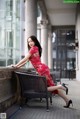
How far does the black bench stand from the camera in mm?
7379

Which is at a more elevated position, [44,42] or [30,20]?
[30,20]

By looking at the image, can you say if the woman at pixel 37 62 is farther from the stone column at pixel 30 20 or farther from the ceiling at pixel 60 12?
the ceiling at pixel 60 12

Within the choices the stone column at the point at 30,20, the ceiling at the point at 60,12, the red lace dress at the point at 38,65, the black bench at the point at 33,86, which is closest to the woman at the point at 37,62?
the red lace dress at the point at 38,65

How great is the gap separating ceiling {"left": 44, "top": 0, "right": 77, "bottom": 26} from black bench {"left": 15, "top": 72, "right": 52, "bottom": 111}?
19645 mm

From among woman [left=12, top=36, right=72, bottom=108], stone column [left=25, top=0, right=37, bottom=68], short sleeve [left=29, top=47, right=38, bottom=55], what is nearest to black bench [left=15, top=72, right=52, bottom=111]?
woman [left=12, top=36, right=72, bottom=108]

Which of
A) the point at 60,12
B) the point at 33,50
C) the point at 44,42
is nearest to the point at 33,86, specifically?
the point at 33,50

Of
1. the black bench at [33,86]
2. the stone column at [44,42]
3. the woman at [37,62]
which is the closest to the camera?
the black bench at [33,86]

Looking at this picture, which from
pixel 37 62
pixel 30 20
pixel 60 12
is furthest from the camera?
pixel 60 12

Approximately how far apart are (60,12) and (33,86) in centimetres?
2410

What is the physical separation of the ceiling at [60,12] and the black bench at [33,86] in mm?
19645

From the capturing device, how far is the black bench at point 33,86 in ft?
24.2

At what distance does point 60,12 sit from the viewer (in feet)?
102

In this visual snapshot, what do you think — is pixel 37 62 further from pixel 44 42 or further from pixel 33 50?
pixel 44 42

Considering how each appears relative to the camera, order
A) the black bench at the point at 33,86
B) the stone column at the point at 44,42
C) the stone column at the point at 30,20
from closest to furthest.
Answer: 1. the black bench at the point at 33,86
2. the stone column at the point at 30,20
3. the stone column at the point at 44,42
